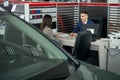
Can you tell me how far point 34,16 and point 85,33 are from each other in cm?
167

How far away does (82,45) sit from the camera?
498cm

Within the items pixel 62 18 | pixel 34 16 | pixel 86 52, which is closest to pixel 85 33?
pixel 86 52

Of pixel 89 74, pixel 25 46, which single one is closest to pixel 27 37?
pixel 25 46

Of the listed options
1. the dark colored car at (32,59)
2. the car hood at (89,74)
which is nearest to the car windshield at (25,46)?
the dark colored car at (32,59)

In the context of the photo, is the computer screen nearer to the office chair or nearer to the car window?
the office chair

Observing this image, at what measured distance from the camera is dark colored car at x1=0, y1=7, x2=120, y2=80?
1934 mm

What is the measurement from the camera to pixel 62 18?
23.8ft

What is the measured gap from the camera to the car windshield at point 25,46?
2.20 m

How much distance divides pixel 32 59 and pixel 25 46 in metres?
0.22

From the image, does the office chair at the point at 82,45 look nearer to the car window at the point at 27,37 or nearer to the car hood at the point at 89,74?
the car window at the point at 27,37

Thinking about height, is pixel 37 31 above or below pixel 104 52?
above

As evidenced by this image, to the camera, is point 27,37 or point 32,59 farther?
point 27,37

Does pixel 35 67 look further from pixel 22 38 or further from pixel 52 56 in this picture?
pixel 22 38

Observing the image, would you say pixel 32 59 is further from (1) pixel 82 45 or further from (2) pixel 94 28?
(2) pixel 94 28
